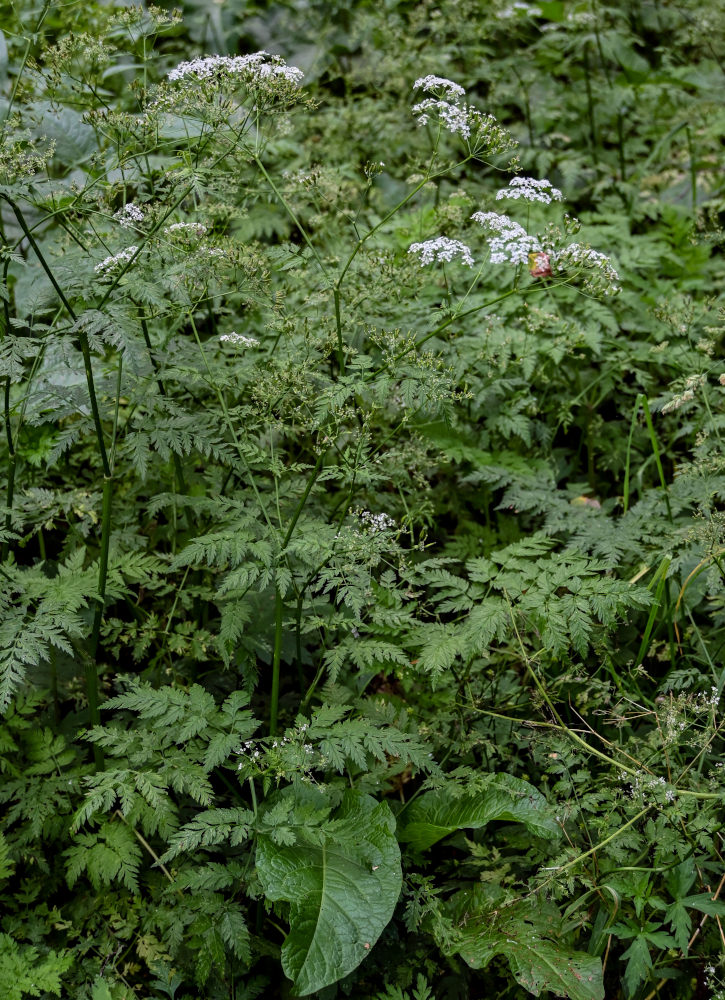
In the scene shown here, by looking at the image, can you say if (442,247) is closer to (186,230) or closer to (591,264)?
(591,264)

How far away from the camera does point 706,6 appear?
5965 mm

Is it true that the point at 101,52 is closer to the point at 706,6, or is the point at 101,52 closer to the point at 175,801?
the point at 175,801

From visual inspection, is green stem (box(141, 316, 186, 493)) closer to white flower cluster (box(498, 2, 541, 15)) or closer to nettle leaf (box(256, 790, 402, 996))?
nettle leaf (box(256, 790, 402, 996))

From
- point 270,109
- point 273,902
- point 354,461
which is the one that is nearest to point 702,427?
point 354,461

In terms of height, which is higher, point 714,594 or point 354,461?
point 354,461

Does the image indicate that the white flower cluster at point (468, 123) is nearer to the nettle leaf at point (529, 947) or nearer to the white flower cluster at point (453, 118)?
the white flower cluster at point (453, 118)

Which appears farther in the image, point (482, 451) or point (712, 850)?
point (482, 451)

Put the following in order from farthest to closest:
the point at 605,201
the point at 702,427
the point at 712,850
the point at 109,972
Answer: the point at 605,201 → the point at 702,427 → the point at 109,972 → the point at 712,850

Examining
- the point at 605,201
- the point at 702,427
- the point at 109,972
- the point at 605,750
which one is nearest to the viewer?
the point at 109,972

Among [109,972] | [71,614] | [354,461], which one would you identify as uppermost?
[354,461]

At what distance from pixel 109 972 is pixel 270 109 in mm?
2524

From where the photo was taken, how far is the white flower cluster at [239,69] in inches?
90.2

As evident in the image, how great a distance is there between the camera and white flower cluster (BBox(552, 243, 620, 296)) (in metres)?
2.37

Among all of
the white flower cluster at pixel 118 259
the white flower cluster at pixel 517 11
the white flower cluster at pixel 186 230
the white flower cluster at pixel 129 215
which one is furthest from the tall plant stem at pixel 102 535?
the white flower cluster at pixel 517 11
